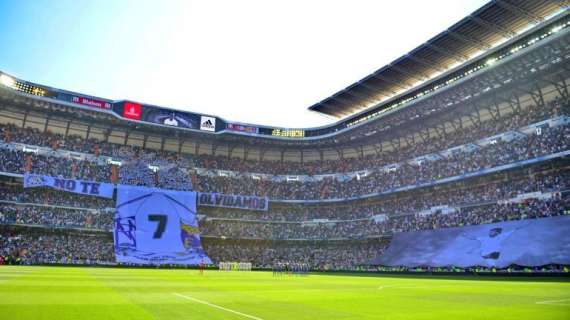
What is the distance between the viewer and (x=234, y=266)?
62.1 metres

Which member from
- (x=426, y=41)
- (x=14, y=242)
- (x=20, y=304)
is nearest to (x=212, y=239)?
(x=14, y=242)

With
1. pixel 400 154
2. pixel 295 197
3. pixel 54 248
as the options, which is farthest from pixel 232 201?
pixel 400 154

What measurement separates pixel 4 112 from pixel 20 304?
199 ft

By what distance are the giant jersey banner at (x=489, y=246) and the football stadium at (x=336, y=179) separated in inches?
7.4

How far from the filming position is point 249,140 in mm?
74438

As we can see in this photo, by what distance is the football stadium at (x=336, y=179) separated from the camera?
4097 centimetres

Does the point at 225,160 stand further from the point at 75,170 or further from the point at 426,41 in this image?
the point at 426,41

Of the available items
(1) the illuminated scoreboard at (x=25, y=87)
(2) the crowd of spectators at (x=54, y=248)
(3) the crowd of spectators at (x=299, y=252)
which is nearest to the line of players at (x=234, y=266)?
(3) the crowd of spectators at (x=299, y=252)

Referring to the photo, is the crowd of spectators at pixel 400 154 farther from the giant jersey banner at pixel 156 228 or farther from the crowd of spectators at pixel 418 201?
the giant jersey banner at pixel 156 228

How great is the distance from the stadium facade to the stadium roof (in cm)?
19

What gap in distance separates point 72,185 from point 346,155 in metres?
48.0

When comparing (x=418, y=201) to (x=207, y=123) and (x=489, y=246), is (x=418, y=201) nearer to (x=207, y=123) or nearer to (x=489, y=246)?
(x=489, y=246)

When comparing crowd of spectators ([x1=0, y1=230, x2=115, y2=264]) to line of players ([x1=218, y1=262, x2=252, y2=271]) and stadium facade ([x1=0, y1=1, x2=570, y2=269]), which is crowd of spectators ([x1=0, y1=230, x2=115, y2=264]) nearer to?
stadium facade ([x1=0, y1=1, x2=570, y2=269])

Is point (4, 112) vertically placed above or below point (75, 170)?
above
